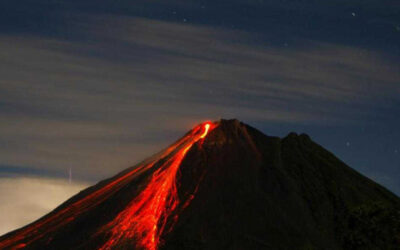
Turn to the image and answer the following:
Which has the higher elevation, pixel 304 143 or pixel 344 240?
pixel 304 143

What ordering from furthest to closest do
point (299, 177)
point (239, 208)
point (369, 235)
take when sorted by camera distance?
point (299, 177)
point (239, 208)
point (369, 235)

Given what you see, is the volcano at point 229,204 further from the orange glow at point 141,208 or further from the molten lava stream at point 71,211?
the molten lava stream at point 71,211

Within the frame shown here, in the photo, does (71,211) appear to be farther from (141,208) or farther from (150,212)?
(150,212)

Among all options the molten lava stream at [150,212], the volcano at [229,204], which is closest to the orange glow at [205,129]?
the volcano at [229,204]

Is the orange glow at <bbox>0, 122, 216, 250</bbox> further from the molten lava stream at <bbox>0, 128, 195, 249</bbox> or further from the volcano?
the volcano

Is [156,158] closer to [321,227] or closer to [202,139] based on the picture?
[202,139]

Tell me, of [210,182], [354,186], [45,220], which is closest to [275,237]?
[210,182]
